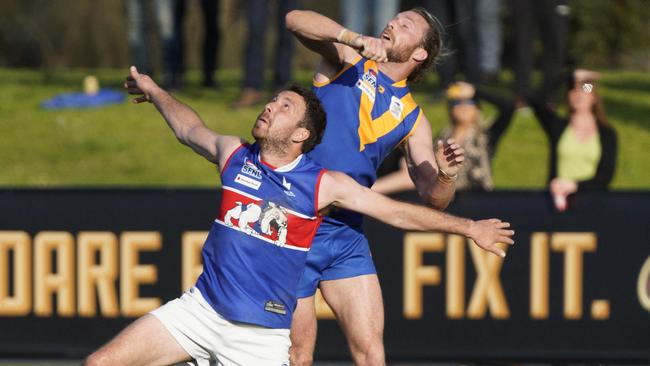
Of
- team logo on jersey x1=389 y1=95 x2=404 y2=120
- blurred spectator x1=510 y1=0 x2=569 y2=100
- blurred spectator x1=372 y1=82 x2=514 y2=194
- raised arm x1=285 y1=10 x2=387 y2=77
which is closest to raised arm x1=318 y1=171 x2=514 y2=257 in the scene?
raised arm x1=285 y1=10 x2=387 y2=77

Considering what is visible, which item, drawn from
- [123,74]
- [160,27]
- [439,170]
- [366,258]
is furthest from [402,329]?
[123,74]

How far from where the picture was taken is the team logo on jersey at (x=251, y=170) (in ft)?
20.0

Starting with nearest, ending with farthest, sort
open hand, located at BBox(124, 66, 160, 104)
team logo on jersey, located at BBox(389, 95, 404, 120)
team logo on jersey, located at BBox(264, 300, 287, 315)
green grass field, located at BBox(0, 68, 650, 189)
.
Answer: team logo on jersey, located at BBox(264, 300, 287, 315) < open hand, located at BBox(124, 66, 160, 104) < team logo on jersey, located at BBox(389, 95, 404, 120) < green grass field, located at BBox(0, 68, 650, 189)

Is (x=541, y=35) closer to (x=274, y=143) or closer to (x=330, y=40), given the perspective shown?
(x=330, y=40)

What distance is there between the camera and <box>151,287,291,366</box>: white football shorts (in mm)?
6090

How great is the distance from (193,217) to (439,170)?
3198 millimetres

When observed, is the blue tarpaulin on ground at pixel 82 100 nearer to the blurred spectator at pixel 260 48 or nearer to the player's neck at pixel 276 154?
the blurred spectator at pixel 260 48

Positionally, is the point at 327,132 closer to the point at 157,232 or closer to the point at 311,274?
the point at 311,274

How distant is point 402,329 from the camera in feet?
30.3

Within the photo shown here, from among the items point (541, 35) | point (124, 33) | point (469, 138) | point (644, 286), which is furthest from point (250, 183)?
point (124, 33)

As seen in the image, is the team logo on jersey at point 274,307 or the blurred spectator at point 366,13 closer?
the team logo on jersey at point 274,307

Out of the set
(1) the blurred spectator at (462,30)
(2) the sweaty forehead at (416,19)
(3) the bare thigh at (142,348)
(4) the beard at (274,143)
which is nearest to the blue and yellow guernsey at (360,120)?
(2) the sweaty forehead at (416,19)

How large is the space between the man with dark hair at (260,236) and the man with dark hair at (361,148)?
461 millimetres

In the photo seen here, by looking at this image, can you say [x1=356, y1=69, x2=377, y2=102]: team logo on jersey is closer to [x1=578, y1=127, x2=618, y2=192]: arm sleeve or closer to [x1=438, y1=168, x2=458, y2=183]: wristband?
[x1=438, y1=168, x2=458, y2=183]: wristband
